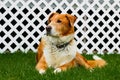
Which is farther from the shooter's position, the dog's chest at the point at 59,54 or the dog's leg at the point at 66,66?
the dog's chest at the point at 59,54

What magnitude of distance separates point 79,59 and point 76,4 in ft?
9.33

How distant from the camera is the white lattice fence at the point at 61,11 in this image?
9.77 metres

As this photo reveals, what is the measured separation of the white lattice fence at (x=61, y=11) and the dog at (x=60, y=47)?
2.48 m

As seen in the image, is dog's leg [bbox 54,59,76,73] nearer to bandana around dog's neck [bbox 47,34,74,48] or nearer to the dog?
the dog

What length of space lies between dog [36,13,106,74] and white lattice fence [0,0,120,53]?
97.6 inches

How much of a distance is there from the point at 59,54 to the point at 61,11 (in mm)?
2921

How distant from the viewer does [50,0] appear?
1004 centimetres

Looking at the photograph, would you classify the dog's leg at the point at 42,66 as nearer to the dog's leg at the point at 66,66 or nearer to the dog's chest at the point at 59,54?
the dog's chest at the point at 59,54

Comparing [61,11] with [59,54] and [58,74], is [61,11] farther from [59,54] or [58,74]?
[58,74]

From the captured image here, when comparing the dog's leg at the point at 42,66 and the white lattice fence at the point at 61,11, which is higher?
the dog's leg at the point at 42,66

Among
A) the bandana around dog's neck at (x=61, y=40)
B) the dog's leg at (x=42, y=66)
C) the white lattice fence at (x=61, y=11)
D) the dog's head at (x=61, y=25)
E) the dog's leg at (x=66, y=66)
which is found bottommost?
the white lattice fence at (x=61, y=11)

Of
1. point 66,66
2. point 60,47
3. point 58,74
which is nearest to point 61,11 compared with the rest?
point 60,47

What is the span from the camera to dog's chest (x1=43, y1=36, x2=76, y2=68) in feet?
23.7

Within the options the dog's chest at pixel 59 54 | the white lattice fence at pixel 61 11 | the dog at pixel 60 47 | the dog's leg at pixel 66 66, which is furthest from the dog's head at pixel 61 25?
the white lattice fence at pixel 61 11
